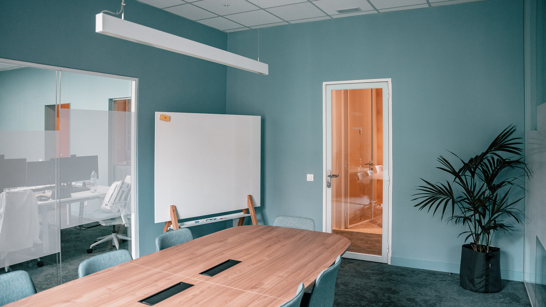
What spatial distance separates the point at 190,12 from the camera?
4973 mm

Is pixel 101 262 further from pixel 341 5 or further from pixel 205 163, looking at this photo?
pixel 341 5

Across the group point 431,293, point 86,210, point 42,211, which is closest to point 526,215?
point 431,293

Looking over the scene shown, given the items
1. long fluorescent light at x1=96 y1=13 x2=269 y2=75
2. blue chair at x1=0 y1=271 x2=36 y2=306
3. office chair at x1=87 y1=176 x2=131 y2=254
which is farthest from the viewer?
office chair at x1=87 y1=176 x2=131 y2=254

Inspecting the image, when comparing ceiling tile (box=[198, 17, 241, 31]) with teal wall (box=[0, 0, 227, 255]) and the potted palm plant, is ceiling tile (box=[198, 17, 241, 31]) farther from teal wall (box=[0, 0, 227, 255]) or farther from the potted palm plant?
the potted palm plant

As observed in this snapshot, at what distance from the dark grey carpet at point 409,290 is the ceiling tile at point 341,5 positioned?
3322 mm

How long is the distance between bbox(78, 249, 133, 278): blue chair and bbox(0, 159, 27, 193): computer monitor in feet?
4.57

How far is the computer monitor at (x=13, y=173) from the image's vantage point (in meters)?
3.39

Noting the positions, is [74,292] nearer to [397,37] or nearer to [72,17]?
[72,17]

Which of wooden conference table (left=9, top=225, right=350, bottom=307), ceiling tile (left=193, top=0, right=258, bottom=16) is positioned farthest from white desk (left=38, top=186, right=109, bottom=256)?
ceiling tile (left=193, top=0, right=258, bottom=16)

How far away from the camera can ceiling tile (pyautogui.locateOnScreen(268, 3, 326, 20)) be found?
478cm

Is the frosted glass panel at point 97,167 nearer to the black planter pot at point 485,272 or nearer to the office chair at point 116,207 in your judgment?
the office chair at point 116,207

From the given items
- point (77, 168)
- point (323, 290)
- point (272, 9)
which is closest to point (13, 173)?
point (77, 168)

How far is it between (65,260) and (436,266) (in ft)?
14.1

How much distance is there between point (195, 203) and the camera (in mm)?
4941
